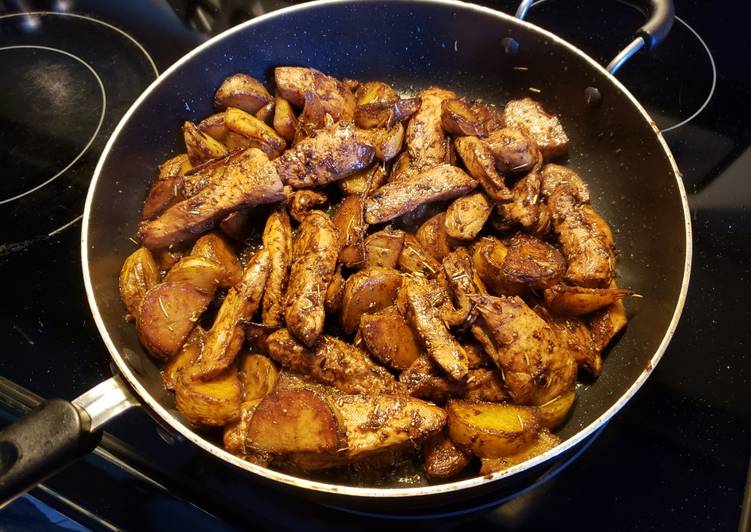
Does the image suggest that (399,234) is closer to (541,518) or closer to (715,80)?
(541,518)

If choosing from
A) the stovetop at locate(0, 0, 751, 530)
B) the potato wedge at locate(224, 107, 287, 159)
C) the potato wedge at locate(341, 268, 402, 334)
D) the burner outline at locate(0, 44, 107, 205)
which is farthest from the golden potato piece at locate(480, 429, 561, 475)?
the burner outline at locate(0, 44, 107, 205)

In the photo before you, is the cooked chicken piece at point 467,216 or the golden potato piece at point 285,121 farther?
the golden potato piece at point 285,121

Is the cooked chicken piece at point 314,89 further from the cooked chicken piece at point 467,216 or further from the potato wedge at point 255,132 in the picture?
the cooked chicken piece at point 467,216

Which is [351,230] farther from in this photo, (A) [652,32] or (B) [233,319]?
(A) [652,32]

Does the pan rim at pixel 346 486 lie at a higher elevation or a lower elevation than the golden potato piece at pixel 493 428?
higher

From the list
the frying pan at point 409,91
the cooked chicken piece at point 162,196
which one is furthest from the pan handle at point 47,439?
the cooked chicken piece at point 162,196

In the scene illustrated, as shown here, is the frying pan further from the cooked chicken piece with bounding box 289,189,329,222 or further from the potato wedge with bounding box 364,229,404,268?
the potato wedge with bounding box 364,229,404,268

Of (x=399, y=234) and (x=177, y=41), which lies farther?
(x=177, y=41)

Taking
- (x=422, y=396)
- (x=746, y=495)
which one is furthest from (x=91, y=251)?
(x=746, y=495)
